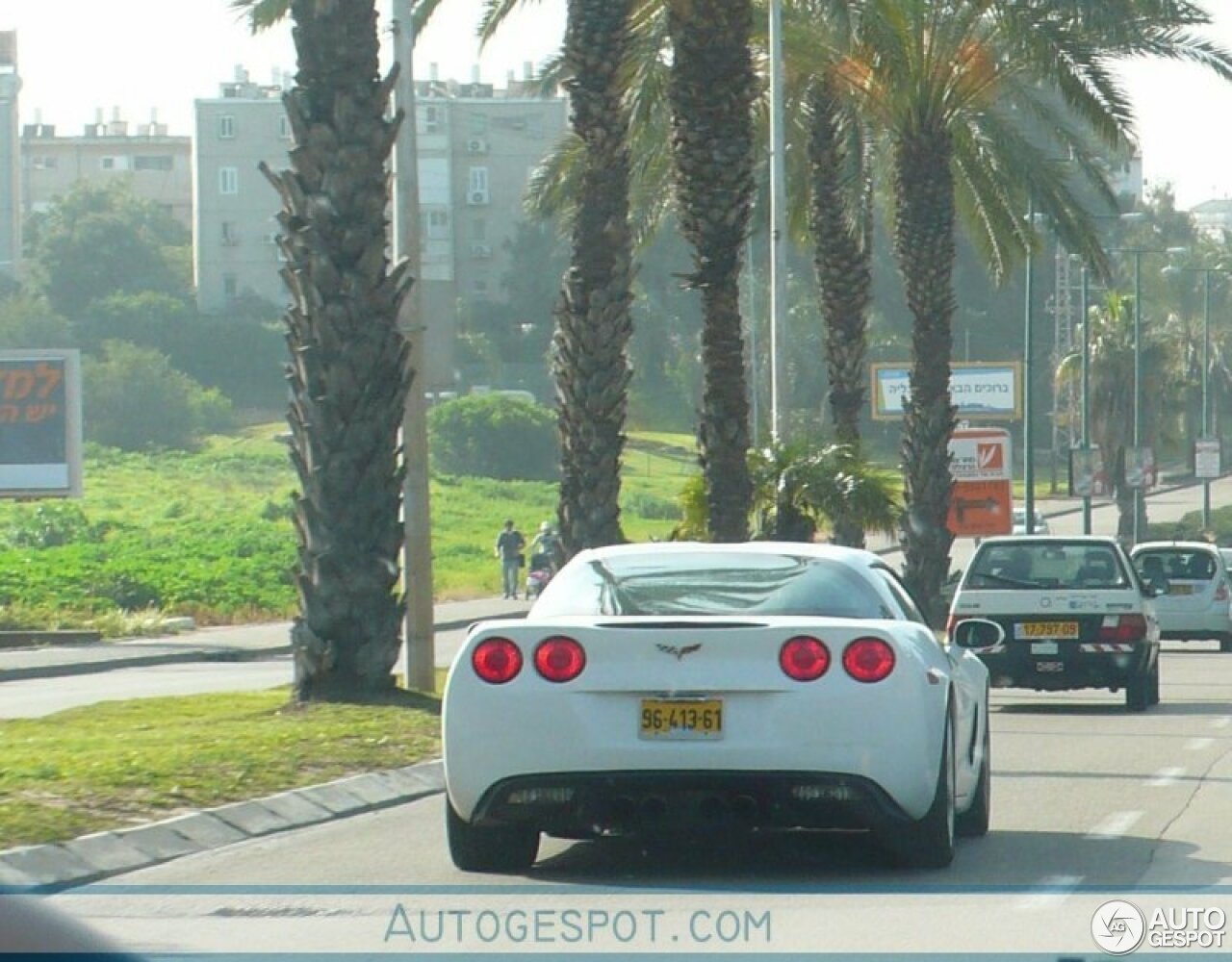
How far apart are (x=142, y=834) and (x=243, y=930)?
7.90 feet

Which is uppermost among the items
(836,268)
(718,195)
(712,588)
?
(718,195)

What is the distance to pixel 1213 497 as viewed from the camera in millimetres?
96375

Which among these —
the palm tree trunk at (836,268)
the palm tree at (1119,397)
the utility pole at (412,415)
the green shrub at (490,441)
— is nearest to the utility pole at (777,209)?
the palm tree trunk at (836,268)

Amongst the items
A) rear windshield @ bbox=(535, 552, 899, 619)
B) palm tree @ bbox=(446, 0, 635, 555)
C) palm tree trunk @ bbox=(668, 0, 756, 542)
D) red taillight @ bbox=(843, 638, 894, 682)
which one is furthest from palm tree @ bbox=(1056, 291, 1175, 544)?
red taillight @ bbox=(843, 638, 894, 682)

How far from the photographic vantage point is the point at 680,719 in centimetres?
991

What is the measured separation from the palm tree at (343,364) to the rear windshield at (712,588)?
7971 millimetres

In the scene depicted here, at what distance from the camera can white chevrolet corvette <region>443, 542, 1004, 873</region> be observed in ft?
32.4

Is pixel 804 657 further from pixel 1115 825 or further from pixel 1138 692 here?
pixel 1138 692

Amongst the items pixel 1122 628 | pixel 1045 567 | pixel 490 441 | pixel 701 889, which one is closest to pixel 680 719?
pixel 701 889

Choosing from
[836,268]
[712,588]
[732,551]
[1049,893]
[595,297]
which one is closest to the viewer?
[1049,893]

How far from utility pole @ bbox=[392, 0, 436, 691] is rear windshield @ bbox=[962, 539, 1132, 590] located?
4977 mm

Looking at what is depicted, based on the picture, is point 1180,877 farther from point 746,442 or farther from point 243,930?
point 746,442

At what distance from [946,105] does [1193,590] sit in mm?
7517

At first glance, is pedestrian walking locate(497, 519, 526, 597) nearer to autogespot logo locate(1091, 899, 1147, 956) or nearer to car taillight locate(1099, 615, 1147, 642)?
car taillight locate(1099, 615, 1147, 642)
